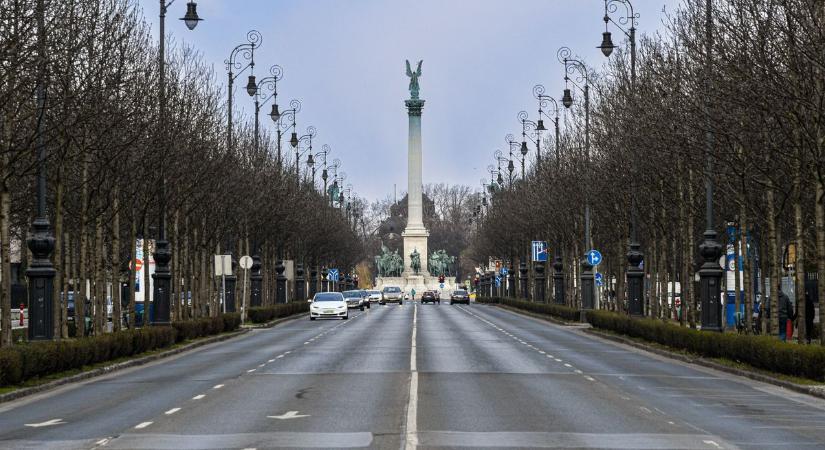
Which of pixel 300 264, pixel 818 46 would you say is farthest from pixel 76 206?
pixel 300 264

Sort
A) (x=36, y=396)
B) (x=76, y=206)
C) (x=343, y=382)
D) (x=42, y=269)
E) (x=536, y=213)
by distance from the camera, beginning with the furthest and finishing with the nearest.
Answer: (x=536, y=213) → (x=76, y=206) → (x=42, y=269) → (x=343, y=382) → (x=36, y=396)

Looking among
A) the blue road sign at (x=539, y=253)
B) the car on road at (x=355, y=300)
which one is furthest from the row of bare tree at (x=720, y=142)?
the car on road at (x=355, y=300)

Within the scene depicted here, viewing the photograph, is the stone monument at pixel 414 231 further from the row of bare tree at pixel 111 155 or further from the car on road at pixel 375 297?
the row of bare tree at pixel 111 155

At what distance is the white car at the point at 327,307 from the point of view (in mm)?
80625

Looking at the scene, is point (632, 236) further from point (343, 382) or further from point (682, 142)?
point (343, 382)

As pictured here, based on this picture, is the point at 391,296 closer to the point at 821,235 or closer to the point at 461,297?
the point at 461,297

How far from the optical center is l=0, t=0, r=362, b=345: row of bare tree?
30.5 meters

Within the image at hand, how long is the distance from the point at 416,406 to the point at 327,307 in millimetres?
58319

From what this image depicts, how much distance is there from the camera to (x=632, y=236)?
5194 cm

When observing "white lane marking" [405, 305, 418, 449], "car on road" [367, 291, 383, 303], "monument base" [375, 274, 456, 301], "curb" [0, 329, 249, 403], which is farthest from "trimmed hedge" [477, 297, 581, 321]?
"monument base" [375, 274, 456, 301]

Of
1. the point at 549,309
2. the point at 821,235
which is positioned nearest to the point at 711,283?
the point at 821,235

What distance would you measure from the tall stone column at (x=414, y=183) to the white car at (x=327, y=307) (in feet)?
227

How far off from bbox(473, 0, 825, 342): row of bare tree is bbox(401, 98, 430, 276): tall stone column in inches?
2980

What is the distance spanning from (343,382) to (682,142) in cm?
1319
